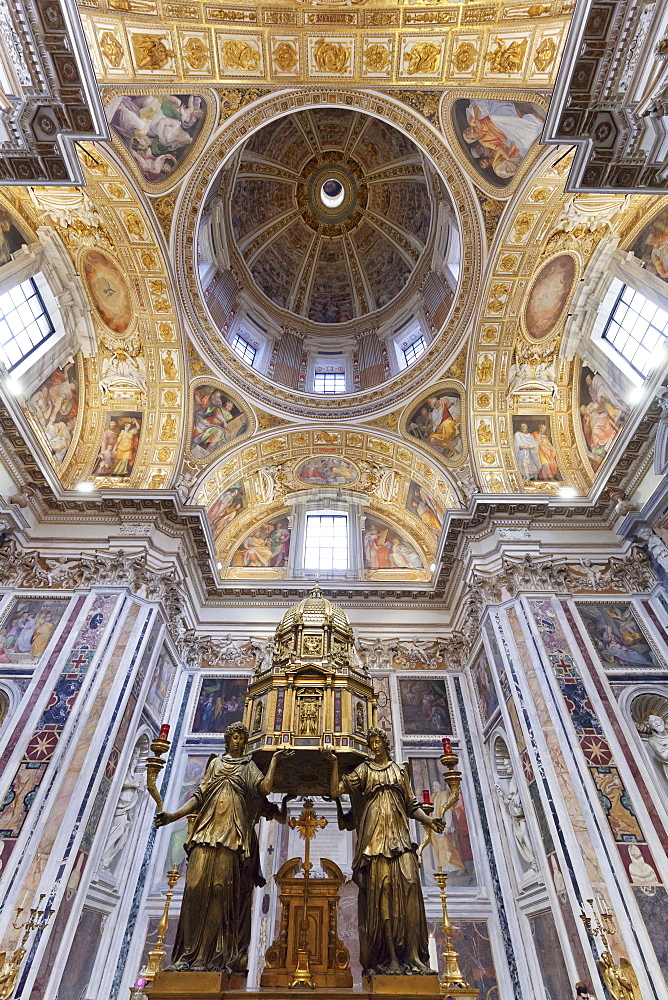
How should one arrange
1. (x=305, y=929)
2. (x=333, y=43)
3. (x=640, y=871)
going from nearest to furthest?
1. (x=305, y=929)
2. (x=640, y=871)
3. (x=333, y=43)

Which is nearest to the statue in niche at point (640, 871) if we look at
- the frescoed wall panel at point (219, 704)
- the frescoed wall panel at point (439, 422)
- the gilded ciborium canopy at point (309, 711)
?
the gilded ciborium canopy at point (309, 711)

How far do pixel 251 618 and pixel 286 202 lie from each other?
51.3ft

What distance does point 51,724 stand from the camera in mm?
10875

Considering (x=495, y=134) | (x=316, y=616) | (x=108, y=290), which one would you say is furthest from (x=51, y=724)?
(x=495, y=134)

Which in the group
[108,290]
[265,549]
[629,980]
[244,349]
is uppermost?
[244,349]

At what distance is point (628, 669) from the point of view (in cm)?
1177

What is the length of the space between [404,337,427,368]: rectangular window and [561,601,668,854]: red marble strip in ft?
30.7

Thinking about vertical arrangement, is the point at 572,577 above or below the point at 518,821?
above

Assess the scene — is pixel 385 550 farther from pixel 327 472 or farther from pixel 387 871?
pixel 387 871

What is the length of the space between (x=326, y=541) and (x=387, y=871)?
1238 centimetres

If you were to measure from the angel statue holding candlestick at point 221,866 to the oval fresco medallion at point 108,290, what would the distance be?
1263cm

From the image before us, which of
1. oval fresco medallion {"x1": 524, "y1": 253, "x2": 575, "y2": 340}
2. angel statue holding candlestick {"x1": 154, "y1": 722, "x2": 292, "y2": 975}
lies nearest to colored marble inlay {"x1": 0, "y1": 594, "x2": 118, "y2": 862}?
angel statue holding candlestick {"x1": 154, "y1": 722, "x2": 292, "y2": 975}

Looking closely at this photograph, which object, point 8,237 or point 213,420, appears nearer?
point 8,237

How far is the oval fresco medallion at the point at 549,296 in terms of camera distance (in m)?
15.1
